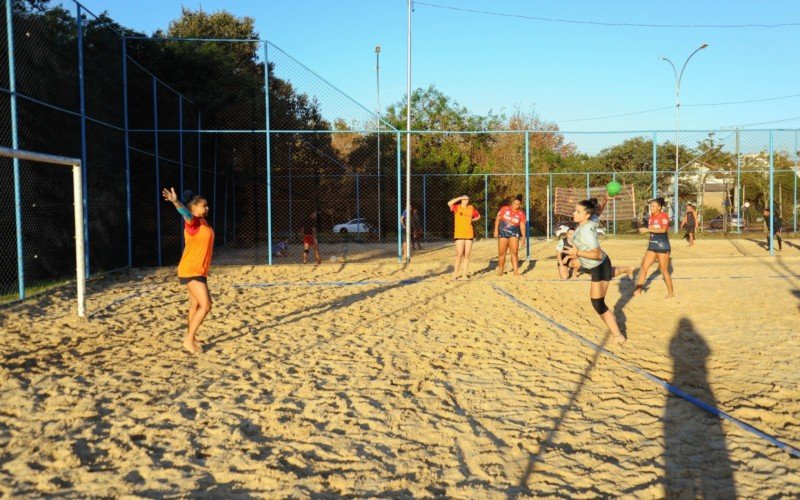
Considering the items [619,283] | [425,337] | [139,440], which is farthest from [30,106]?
[619,283]

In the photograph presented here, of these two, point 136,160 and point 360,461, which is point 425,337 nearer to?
point 360,461

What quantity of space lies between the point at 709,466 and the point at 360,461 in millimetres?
2089

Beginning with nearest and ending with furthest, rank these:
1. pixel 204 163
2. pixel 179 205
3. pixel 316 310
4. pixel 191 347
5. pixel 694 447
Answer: pixel 694 447 → pixel 179 205 → pixel 191 347 → pixel 316 310 → pixel 204 163

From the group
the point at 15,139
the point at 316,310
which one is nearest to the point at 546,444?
the point at 316,310

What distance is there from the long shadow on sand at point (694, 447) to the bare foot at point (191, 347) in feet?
14.9

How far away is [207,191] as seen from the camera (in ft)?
68.7

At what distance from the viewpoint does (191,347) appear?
7039mm

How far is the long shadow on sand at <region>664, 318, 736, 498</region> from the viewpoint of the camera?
12.3 ft

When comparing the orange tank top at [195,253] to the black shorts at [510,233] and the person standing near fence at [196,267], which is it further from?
→ the black shorts at [510,233]

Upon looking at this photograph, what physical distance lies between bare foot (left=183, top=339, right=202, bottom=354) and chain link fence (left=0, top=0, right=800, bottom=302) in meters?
4.19

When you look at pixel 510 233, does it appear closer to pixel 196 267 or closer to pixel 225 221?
pixel 196 267

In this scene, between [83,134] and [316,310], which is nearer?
[316,310]

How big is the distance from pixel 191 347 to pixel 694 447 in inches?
191

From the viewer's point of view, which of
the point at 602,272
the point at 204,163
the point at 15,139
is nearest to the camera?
the point at 602,272
